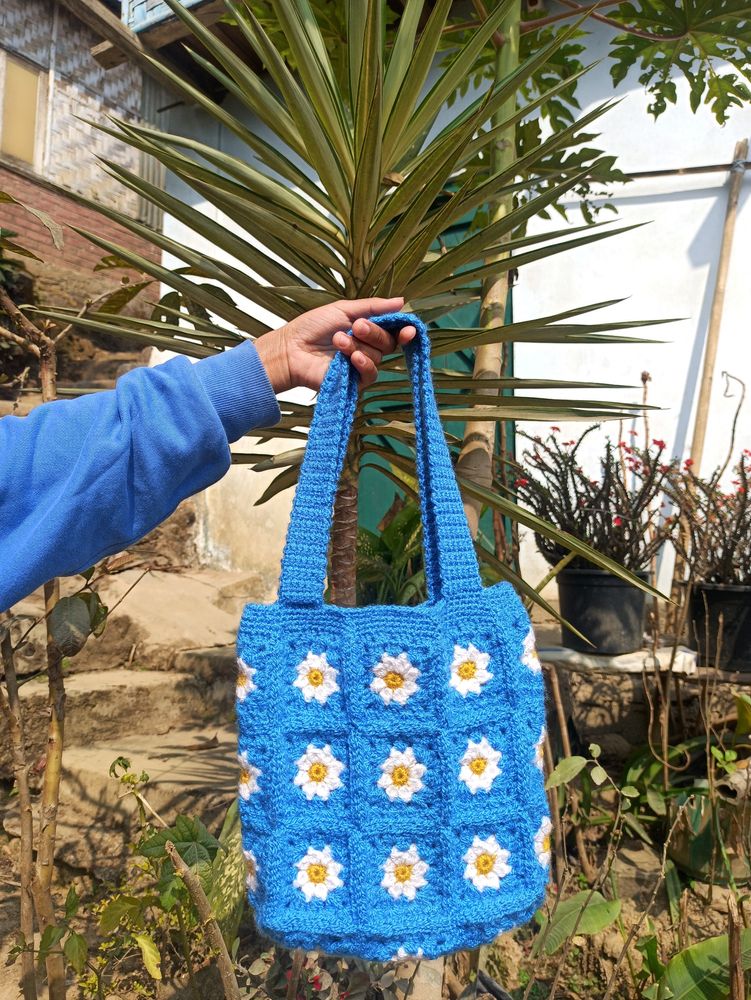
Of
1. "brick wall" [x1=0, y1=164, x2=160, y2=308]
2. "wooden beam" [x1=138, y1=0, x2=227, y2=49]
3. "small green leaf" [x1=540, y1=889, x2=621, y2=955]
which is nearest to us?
"small green leaf" [x1=540, y1=889, x2=621, y2=955]

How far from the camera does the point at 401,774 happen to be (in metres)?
0.74

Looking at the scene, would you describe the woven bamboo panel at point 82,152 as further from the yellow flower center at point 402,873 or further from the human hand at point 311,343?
the yellow flower center at point 402,873

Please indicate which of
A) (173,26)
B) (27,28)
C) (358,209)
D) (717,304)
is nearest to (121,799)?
(358,209)

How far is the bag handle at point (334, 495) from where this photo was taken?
29.5 inches

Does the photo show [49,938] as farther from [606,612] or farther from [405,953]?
[606,612]

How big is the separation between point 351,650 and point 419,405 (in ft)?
0.94

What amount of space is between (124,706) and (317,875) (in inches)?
89.7

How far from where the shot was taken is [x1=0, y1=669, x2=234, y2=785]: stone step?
2.52m

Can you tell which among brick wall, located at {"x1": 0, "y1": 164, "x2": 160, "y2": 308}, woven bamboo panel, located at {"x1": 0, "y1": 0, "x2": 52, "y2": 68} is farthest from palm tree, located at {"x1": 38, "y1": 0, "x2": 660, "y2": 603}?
woven bamboo panel, located at {"x1": 0, "y1": 0, "x2": 52, "y2": 68}

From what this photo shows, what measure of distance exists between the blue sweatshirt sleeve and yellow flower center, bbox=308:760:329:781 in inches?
13.1

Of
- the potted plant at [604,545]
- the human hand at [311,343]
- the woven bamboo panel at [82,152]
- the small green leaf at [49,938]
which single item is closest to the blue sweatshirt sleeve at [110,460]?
the human hand at [311,343]

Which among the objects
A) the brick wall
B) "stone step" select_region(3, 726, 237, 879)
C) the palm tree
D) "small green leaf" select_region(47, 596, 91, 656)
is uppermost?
the brick wall

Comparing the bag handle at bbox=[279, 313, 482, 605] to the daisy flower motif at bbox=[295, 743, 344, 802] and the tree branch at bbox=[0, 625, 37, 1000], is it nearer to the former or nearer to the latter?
the daisy flower motif at bbox=[295, 743, 344, 802]

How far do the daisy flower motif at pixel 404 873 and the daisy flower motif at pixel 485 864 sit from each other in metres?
0.05
